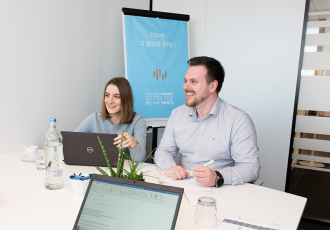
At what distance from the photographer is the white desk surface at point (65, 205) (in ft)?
3.33

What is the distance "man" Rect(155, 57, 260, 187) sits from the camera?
1.77m

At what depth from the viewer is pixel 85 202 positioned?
3.05ft

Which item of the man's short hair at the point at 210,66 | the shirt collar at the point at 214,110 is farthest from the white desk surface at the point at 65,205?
the man's short hair at the point at 210,66

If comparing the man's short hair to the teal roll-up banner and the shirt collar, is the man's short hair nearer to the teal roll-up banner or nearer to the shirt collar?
the shirt collar

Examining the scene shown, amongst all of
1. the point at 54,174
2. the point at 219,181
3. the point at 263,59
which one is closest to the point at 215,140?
the point at 219,181

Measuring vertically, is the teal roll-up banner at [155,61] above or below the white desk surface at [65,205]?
above

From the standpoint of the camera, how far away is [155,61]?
3.16 metres

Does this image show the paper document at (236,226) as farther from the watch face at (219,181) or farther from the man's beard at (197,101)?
the man's beard at (197,101)

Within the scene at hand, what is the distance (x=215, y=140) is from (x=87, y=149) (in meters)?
0.84

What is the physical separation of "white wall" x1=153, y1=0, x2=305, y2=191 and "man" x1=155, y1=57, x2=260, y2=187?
1180mm

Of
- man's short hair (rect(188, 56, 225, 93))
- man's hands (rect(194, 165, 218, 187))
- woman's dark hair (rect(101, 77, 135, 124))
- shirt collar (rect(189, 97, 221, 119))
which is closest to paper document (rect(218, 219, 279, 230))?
man's hands (rect(194, 165, 218, 187))

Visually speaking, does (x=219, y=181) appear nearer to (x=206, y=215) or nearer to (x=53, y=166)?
(x=206, y=215)

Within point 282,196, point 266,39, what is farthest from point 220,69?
point 266,39

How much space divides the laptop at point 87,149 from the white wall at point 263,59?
2037 mm
